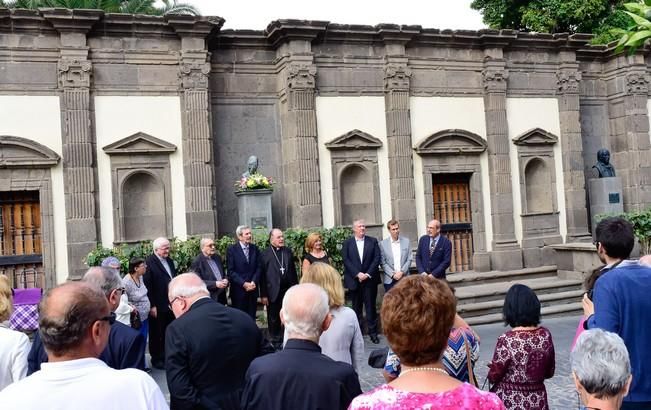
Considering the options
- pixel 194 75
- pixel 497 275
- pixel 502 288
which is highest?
pixel 194 75

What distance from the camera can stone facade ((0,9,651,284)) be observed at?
1309cm

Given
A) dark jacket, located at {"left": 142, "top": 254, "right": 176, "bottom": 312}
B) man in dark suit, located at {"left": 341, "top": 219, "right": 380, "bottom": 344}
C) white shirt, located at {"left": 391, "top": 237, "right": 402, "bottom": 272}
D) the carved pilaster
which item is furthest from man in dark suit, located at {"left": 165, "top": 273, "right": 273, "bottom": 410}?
the carved pilaster

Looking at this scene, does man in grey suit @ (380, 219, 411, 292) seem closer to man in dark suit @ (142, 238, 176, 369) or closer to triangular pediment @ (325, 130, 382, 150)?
man in dark suit @ (142, 238, 176, 369)

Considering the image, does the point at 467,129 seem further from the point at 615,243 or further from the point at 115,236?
the point at 615,243

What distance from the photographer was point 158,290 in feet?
28.9

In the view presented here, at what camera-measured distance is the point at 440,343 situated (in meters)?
2.36

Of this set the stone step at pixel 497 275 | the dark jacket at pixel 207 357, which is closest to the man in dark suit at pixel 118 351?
the dark jacket at pixel 207 357

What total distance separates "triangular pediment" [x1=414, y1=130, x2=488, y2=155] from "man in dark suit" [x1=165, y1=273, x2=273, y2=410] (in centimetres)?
1206

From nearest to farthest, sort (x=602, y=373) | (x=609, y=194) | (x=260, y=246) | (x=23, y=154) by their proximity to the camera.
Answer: (x=602, y=373) < (x=260, y=246) < (x=23, y=154) < (x=609, y=194)

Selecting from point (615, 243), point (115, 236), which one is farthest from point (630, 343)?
point (115, 236)

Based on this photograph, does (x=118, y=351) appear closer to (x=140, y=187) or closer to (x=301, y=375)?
(x=301, y=375)

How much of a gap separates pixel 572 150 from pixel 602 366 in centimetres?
1537

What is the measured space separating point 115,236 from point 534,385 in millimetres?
10904

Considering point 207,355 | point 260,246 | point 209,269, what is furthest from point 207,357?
point 260,246
